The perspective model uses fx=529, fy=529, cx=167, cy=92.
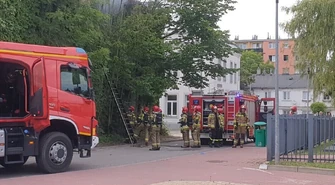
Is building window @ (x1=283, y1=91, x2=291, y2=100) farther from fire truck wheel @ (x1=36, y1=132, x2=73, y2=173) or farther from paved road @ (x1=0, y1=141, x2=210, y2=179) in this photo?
fire truck wheel @ (x1=36, y1=132, x2=73, y2=173)

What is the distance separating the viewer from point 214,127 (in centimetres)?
2475

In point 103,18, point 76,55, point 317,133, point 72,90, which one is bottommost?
point 317,133

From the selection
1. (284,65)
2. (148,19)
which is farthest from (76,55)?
(284,65)

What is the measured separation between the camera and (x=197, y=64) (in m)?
28.4

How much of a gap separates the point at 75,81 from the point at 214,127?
1105 cm

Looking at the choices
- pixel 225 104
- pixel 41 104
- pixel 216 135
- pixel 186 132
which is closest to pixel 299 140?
pixel 186 132

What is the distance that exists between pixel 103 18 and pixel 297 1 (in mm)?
9653

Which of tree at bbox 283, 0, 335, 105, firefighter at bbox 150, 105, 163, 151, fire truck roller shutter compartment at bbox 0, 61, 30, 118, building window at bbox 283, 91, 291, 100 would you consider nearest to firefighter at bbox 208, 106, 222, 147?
firefighter at bbox 150, 105, 163, 151

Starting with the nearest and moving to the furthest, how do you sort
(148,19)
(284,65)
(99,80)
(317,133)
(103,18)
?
(317,133) < (103,18) < (99,80) < (148,19) < (284,65)

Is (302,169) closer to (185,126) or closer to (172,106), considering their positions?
(185,126)

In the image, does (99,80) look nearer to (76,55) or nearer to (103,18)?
(103,18)

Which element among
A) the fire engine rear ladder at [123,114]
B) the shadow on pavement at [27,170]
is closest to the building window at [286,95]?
the fire engine rear ladder at [123,114]

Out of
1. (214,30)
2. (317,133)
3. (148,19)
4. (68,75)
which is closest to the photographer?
(68,75)

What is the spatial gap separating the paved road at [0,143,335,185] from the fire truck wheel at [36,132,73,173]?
374 millimetres
